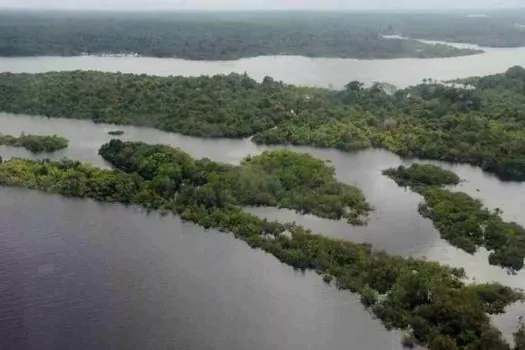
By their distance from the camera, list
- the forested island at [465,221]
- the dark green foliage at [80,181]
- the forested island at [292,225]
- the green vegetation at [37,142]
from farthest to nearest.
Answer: the green vegetation at [37,142] → the dark green foliage at [80,181] → the forested island at [465,221] → the forested island at [292,225]

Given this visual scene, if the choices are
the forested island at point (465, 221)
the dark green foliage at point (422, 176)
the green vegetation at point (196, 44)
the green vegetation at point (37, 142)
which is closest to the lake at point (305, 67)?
the green vegetation at point (196, 44)

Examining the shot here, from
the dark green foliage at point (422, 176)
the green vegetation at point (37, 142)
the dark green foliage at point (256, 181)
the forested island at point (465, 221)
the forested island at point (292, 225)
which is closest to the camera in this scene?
the forested island at point (292, 225)

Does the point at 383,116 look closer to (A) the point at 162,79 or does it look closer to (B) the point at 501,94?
(B) the point at 501,94

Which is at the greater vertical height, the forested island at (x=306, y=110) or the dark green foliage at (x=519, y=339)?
the forested island at (x=306, y=110)

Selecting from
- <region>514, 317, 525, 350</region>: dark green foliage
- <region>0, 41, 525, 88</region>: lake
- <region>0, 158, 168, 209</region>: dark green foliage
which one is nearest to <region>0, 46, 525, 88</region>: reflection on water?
<region>0, 41, 525, 88</region>: lake

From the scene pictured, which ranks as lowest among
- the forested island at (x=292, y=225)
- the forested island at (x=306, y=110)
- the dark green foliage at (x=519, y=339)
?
the dark green foliage at (x=519, y=339)

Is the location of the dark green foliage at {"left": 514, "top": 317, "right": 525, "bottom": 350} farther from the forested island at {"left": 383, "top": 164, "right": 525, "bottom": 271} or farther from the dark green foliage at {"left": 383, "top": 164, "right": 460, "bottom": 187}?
the dark green foliage at {"left": 383, "top": 164, "right": 460, "bottom": 187}

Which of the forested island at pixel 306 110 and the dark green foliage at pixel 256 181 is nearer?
the dark green foliage at pixel 256 181

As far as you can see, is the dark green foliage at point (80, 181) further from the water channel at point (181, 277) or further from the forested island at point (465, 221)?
the forested island at point (465, 221)
